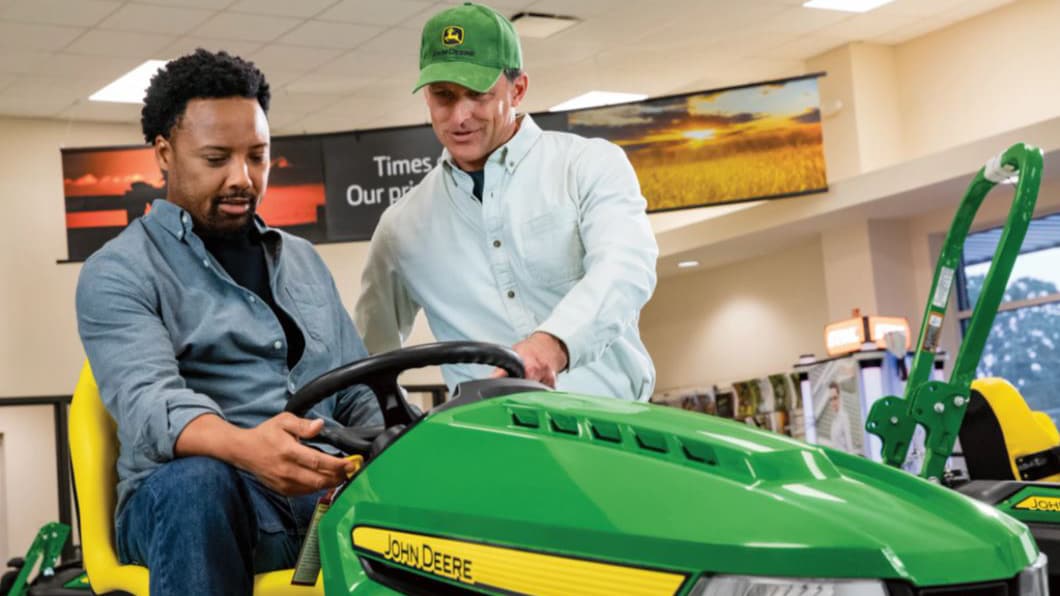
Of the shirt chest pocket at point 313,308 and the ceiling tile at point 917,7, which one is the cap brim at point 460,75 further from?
the ceiling tile at point 917,7

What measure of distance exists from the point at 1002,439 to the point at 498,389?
4.24m

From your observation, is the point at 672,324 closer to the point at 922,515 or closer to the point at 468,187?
the point at 468,187

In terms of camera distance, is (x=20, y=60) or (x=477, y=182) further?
(x=20, y=60)

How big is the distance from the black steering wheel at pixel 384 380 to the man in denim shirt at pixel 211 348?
0.05m

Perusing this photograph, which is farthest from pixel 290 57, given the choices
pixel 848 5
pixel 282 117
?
pixel 848 5

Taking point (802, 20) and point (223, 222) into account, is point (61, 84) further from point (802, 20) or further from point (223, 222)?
point (223, 222)

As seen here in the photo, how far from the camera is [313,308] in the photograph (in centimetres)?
229

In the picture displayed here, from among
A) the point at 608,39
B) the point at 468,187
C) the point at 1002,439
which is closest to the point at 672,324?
the point at 608,39

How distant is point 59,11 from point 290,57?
1.87 m

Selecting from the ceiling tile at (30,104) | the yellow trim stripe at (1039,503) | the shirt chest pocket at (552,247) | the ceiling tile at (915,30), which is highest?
the ceiling tile at (915,30)

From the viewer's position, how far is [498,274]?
8.85 feet

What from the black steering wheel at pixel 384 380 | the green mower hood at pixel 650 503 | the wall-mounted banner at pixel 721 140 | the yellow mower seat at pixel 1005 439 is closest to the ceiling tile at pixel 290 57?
the wall-mounted banner at pixel 721 140

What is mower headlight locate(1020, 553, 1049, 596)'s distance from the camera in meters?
1.29

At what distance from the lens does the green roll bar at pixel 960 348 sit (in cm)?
412
